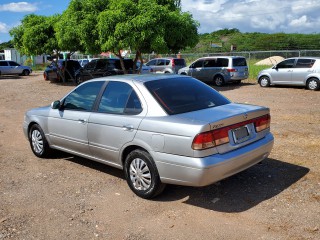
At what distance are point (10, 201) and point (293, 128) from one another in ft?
21.2

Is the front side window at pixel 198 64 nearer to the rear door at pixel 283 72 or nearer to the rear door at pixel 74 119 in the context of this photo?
the rear door at pixel 283 72

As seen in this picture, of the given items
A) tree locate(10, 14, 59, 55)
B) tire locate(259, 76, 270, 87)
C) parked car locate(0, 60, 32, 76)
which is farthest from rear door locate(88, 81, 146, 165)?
parked car locate(0, 60, 32, 76)

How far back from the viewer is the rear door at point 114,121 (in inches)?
185

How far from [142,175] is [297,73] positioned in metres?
14.6

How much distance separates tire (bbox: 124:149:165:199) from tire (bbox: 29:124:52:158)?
2318 mm

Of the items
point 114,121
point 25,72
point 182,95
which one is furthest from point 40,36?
point 182,95

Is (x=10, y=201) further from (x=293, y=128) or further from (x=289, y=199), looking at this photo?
(x=293, y=128)

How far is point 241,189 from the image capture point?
4914 mm

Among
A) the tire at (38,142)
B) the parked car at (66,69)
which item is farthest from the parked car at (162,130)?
the parked car at (66,69)

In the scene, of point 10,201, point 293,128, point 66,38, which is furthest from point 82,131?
point 66,38

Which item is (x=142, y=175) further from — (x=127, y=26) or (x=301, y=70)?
(x=301, y=70)

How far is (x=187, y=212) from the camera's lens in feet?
14.2

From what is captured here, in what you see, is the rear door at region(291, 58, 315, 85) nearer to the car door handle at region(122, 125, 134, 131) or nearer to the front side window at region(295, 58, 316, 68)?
the front side window at region(295, 58, 316, 68)

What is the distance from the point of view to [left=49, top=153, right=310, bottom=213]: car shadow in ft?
14.8
